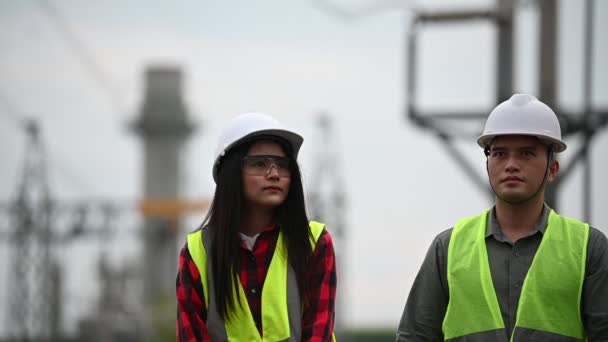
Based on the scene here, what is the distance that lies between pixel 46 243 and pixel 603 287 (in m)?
61.3

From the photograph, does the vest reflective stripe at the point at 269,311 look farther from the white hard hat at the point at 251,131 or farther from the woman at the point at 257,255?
the white hard hat at the point at 251,131

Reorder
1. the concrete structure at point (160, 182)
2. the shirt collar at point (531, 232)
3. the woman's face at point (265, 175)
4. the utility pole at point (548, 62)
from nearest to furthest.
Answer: the shirt collar at point (531, 232), the woman's face at point (265, 175), the utility pole at point (548, 62), the concrete structure at point (160, 182)

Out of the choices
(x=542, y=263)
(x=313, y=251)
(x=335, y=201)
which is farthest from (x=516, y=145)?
(x=335, y=201)

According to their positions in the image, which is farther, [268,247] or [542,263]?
[268,247]

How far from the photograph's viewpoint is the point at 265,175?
23.1ft

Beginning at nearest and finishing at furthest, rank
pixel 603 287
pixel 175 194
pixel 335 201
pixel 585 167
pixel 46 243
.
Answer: pixel 603 287
pixel 585 167
pixel 46 243
pixel 335 201
pixel 175 194

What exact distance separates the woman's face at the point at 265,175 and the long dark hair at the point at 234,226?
0.08 feet

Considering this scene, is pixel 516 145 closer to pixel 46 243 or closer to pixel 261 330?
pixel 261 330

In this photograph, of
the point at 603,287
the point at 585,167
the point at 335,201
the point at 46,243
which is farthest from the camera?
the point at 335,201

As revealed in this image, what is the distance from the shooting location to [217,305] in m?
6.87

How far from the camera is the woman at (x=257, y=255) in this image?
686 cm

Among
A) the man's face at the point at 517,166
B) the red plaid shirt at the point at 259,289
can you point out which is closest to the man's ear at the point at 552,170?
the man's face at the point at 517,166

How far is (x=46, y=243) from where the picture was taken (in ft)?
218

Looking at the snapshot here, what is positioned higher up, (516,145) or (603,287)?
(516,145)
